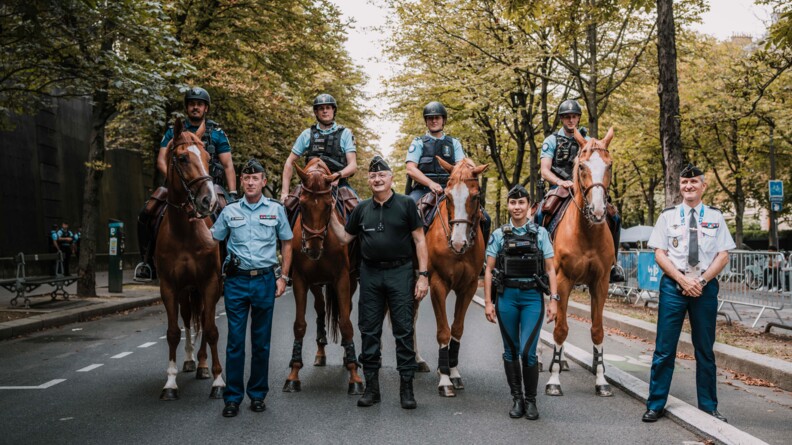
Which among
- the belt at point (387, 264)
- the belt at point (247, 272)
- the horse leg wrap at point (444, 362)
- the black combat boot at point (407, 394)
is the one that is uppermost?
the belt at point (387, 264)

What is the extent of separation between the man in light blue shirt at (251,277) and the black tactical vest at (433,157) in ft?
8.03

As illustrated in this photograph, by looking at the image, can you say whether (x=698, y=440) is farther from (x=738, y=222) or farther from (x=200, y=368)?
(x=738, y=222)

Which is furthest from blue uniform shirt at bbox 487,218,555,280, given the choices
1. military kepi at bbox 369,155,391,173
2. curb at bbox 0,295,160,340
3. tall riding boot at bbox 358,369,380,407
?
curb at bbox 0,295,160,340

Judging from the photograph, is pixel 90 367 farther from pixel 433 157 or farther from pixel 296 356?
pixel 433 157

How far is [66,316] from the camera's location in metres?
15.1

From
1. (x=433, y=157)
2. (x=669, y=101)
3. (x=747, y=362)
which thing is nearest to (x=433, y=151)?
(x=433, y=157)

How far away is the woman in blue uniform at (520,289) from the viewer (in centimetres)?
675

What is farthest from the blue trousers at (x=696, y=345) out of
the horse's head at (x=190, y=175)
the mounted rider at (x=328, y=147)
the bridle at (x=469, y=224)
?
the horse's head at (x=190, y=175)

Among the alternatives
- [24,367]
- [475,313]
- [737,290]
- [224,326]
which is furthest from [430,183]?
[475,313]

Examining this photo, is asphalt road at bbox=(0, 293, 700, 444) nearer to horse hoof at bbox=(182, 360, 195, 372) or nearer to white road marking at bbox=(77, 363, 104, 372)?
white road marking at bbox=(77, 363, 104, 372)

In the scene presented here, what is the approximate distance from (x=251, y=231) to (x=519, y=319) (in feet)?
8.95

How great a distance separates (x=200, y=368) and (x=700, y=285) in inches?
222

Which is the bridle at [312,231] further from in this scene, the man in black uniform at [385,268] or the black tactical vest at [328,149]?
the black tactical vest at [328,149]

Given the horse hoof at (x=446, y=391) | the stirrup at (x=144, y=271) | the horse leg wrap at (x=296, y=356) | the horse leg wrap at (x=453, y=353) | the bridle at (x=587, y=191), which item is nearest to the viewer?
the horse hoof at (x=446, y=391)
